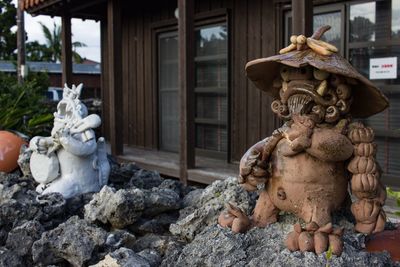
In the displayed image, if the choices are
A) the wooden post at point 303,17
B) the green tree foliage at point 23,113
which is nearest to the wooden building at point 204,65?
the wooden post at point 303,17

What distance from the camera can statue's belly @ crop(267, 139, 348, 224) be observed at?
6.45 ft

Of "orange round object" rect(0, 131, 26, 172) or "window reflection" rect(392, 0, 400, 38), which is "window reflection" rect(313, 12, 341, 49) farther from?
"orange round object" rect(0, 131, 26, 172)

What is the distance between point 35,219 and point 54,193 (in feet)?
1.18

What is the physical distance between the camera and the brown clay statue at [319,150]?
6.20 feet

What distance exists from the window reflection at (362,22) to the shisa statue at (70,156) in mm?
3103

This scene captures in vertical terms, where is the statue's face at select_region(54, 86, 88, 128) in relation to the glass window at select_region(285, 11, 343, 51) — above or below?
below

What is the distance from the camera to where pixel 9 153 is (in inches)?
170

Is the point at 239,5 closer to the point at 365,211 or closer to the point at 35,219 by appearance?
the point at 35,219

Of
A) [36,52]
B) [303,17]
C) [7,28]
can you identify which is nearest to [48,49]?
[36,52]

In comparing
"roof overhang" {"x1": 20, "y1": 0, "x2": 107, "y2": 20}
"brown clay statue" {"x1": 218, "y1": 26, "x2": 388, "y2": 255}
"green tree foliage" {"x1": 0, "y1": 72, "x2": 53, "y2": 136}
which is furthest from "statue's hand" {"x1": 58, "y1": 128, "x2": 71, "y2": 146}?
"roof overhang" {"x1": 20, "y1": 0, "x2": 107, "y2": 20}

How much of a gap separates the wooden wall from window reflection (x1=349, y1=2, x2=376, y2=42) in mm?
1033

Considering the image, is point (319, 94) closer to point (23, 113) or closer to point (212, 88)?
point (23, 113)

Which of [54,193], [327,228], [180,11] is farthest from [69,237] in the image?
[180,11]

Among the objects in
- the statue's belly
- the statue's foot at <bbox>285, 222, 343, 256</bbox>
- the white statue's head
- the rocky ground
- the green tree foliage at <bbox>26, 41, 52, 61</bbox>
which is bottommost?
the rocky ground
